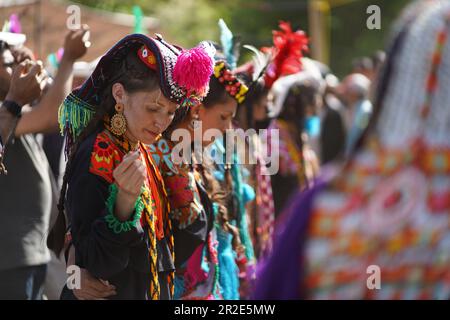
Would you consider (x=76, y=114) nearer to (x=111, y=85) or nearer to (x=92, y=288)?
(x=111, y=85)

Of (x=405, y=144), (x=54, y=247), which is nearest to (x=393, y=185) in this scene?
(x=405, y=144)

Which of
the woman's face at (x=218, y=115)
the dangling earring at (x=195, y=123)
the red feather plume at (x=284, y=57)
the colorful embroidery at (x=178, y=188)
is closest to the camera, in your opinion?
the colorful embroidery at (x=178, y=188)

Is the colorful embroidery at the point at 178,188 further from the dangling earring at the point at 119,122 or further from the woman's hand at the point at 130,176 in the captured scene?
the woman's hand at the point at 130,176

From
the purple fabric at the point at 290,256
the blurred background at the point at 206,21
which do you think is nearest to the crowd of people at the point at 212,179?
the purple fabric at the point at 290,256

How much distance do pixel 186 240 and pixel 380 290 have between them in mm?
1874

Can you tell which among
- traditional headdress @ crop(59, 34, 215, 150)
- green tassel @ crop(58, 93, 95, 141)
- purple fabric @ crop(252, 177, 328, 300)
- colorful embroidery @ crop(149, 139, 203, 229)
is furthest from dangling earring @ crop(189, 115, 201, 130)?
purple fabric @ crop(252, 177, 328, 300)

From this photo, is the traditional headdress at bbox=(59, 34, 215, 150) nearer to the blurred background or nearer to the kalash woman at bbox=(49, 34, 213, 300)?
the kalash woman at bbox=(49, 34, 213, 300)

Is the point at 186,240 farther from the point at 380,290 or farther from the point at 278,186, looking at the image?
the point at 278,186

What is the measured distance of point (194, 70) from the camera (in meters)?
3.43

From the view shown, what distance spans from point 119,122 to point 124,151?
0.36ft

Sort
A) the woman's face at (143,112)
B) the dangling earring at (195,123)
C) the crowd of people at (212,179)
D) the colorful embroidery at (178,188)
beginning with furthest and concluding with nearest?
the dangling earring at (195,123)
the colorful embroidery at (178,188)
the woman's face at (143,112)
the crowd of people at (212,179)

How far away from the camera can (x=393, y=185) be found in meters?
1.83

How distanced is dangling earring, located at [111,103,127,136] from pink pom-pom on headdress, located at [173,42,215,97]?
238mm

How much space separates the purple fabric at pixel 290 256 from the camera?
6.34 feet
